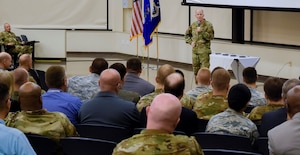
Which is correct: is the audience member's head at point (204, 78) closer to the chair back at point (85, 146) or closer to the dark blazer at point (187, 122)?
the dark blazer at point (187, 122)

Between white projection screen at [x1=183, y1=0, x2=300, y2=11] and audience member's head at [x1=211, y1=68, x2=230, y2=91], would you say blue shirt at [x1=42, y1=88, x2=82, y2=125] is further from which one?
white projection screen at [x1=183, y1=0, x2=300, y2=11]

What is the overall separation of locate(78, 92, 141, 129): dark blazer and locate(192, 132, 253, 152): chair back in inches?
34.3

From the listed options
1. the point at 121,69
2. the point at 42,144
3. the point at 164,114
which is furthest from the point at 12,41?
the point at 164,114

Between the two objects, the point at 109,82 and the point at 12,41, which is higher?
the point at 12,41

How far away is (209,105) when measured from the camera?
5.73m

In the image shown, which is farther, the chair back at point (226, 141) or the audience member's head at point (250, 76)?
the audience member's head at point (250, 76)

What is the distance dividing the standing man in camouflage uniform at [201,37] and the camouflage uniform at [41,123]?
813cm

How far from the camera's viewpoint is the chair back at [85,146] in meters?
4.25

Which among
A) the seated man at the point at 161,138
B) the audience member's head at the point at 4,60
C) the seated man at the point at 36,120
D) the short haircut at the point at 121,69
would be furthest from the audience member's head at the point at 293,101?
the audience member's head at the point at 4,60

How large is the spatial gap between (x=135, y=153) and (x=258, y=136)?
5.77 ft

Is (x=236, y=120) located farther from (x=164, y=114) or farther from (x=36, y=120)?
(x=164, y=114)

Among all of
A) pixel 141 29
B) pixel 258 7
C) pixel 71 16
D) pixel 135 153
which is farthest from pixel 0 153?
pixel 71 16

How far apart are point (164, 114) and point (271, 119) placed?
177 centimetres

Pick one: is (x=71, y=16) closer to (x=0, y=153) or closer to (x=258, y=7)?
(x=258, y=7)
